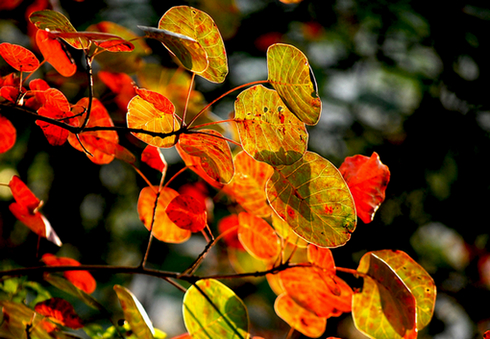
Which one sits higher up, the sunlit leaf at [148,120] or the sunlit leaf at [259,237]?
the sunlit leaf at [148,120]

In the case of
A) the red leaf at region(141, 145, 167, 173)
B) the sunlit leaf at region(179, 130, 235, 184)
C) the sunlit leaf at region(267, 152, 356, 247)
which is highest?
the sunlit leaf at region(179, 130, 235, 184)

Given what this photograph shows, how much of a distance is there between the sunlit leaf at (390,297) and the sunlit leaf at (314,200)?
0.08 metres

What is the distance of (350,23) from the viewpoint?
6.48ft

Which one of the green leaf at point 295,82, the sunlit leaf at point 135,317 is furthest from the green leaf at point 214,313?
the green leaf at point 295,82

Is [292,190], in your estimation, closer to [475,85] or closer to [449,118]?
[449,118]

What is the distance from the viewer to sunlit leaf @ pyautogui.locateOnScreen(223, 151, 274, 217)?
0.57 m

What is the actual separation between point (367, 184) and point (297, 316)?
25 centimetres

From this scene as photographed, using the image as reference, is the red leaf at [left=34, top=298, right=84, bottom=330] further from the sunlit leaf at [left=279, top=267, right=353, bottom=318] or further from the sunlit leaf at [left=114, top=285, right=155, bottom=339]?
the sunlit leaf at [left=279, top=267, right=353, bottom=318]

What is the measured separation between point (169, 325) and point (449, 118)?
1.95m

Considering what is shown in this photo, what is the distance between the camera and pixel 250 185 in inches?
22.5

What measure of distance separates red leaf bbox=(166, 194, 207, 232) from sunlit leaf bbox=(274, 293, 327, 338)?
196 mm

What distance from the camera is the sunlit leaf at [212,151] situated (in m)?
0.43

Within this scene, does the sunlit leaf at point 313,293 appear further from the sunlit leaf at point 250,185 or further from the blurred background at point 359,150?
the blurred background at point 359,150

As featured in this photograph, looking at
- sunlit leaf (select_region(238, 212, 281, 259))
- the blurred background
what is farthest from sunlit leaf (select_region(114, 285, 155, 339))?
the blurred background
